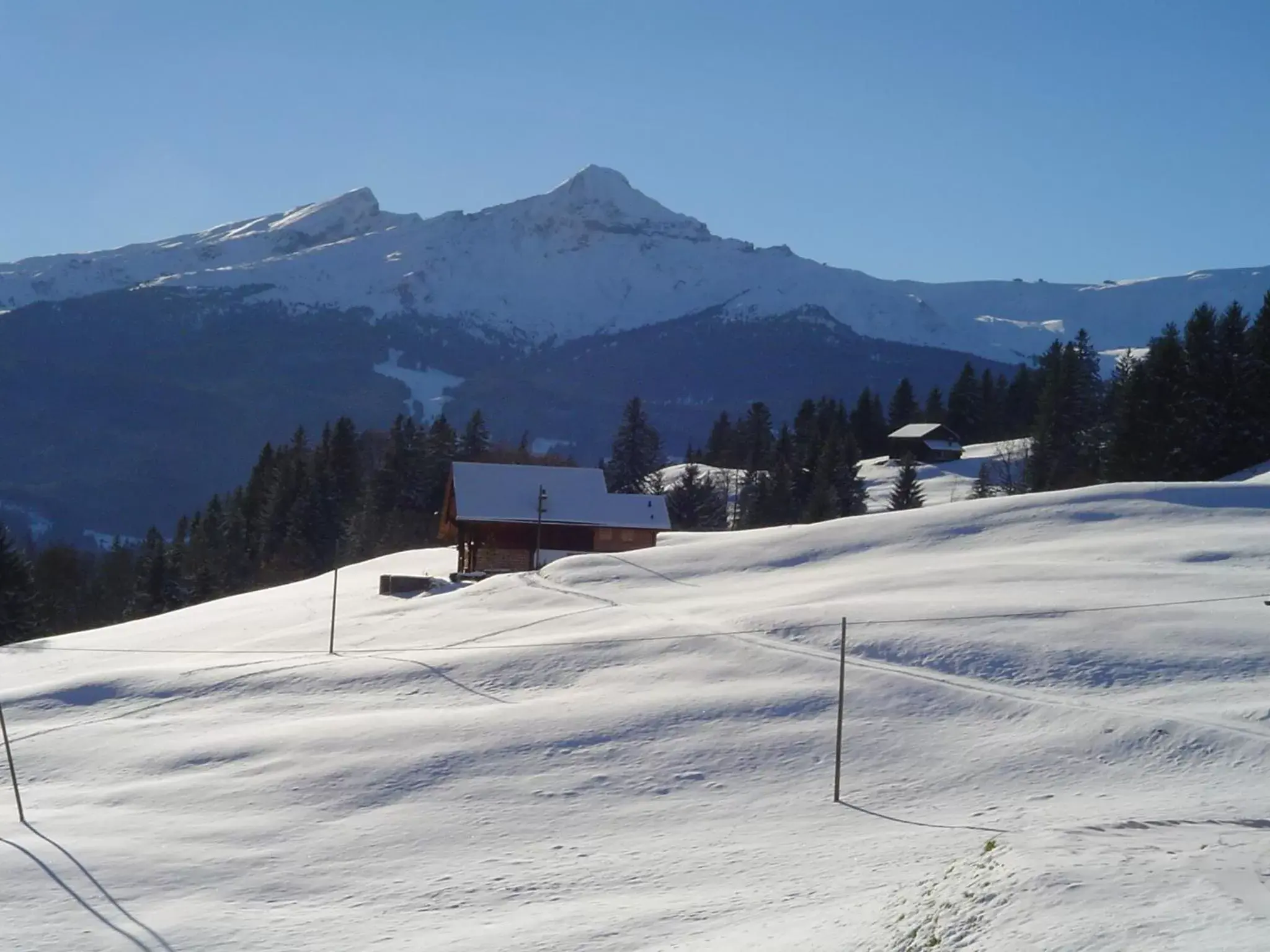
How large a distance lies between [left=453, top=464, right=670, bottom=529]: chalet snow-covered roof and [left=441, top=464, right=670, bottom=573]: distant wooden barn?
4 centimetres

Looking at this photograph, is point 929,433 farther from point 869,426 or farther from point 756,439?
point 756,439

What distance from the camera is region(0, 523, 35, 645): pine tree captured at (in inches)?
2296

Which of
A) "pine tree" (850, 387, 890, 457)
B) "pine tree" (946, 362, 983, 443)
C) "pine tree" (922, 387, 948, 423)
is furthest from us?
"pine tree" (946, 362, 983, 443)

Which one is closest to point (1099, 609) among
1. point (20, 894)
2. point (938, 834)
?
point (938, 834)

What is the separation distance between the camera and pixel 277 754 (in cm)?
2164

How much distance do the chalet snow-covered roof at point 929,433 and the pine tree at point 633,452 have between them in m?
22.9

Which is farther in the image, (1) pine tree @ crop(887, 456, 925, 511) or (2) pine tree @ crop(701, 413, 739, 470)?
(2) pine tree @ crop(701, 413, 739, 470)

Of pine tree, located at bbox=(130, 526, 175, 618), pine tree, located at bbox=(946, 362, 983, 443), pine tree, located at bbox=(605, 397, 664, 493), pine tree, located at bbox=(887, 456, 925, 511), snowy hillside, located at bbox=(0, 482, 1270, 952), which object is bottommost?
pine tree, located at bbox=(130, 526, 175, 618)

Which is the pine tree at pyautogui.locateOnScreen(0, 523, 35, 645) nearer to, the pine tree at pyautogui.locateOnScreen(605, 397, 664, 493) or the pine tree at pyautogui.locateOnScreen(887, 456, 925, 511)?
the pine tree at pyautogui.locateOnScreen(605, 397, 664, 493)

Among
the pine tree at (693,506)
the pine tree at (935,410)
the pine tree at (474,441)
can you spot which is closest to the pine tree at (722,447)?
the pine tree at (935,410)

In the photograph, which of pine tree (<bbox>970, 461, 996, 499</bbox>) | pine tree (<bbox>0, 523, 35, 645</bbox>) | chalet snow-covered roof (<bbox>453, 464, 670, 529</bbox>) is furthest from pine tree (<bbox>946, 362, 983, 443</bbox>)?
pine tree (<bbox>0, 523, 35, 645</bbox>)

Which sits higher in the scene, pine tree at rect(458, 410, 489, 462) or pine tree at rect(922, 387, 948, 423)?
pine tree at rect(922, 387, 948, 423)

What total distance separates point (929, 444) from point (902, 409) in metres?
15.9

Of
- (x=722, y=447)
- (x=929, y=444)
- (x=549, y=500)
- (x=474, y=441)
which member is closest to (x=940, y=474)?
(x=929, y=444)
